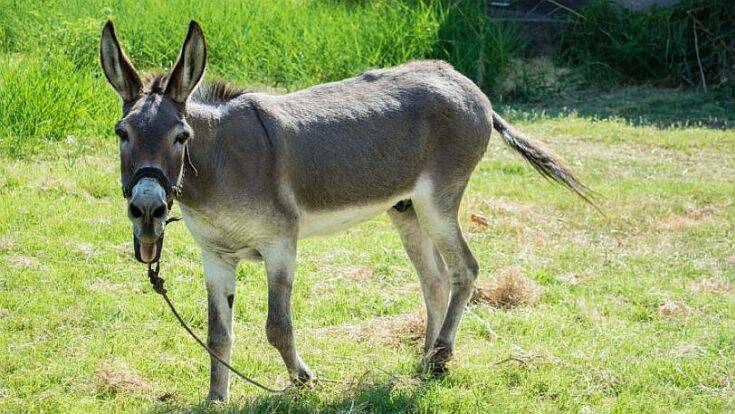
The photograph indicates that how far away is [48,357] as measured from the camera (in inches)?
203

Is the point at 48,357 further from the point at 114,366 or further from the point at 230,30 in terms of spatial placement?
the point at 230,30

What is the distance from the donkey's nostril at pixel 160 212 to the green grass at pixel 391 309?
1142 millimetres

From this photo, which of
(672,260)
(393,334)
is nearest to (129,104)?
(393,334)

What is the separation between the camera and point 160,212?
3.81 meters

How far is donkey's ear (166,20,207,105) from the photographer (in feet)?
13.4

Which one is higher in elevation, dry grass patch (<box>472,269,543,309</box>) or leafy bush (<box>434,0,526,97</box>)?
leafy bush (<box>434,0,526,97</box>)

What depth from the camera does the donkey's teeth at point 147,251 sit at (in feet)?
13.1

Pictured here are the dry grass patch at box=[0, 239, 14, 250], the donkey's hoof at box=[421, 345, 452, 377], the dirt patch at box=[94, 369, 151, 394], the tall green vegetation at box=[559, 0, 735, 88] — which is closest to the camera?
the dirt patch at box=[94, 369, 151, 394]

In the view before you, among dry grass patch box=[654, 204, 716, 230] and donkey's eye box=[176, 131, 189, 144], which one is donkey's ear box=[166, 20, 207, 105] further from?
dry grass patch box=[654, 204, 716, 230]

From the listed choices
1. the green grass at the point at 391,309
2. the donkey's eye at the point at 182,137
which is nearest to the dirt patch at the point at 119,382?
the green grass at the point at 391,309

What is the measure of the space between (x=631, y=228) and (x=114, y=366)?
4527 millimetres

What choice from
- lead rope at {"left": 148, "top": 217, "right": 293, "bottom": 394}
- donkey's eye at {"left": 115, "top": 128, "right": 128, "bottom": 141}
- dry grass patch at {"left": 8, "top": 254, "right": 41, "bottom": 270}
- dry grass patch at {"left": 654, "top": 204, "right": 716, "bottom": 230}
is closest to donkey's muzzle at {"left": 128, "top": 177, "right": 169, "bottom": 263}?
donkey's eye at {"left": 115, "top": 128, "right": 128, "bottom": 141}

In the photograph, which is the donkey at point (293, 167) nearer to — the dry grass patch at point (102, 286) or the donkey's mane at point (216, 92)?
the donkey's mane at point (216, 92)

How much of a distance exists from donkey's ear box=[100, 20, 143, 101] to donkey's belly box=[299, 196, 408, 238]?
107 centimetres
